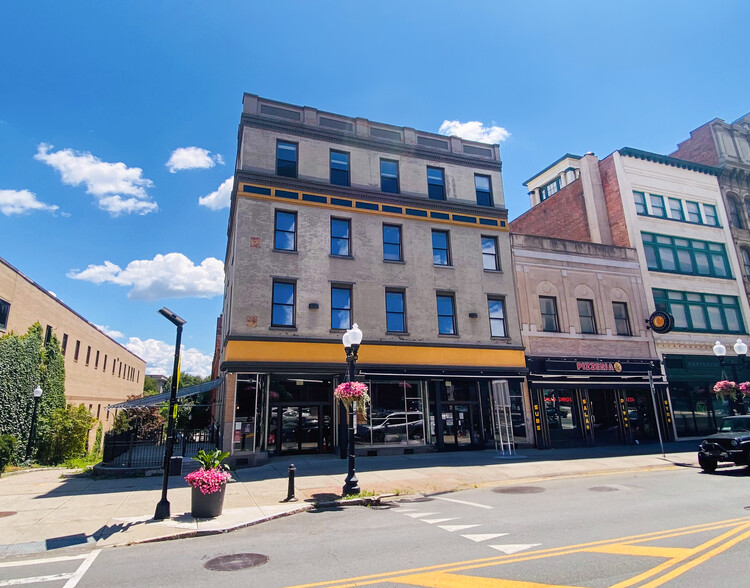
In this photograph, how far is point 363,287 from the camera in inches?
810

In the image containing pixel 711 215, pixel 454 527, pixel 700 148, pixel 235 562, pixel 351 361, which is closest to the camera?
pixel 235 562

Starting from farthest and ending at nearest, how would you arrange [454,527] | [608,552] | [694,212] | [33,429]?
[694,212], [33,429], [454,527], [608,552]

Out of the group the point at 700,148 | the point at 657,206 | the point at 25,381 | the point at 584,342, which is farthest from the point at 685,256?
the point at 25,381

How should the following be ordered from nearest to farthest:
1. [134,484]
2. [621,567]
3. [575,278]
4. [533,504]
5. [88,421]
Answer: [621,567]
[533,504]
[134,484]
[88,421]
[575,278]

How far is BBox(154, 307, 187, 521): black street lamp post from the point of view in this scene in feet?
31.9

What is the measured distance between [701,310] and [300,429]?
24.4 m

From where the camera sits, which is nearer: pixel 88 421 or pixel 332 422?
pixel 332 422

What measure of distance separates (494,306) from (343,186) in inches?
376

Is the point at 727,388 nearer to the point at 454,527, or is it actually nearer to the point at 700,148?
the point at 454,527

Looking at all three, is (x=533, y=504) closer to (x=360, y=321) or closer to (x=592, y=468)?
(x=592, y=468)

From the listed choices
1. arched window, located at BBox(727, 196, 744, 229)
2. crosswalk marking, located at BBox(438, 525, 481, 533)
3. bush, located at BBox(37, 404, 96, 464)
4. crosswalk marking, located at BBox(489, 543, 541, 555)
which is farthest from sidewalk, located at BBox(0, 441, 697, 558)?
arched window, located at BBox(727, 196, 744, 229)

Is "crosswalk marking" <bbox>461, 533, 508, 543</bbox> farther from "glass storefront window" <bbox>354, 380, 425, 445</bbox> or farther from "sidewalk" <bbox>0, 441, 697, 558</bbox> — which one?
"glass storefront window" <bbox>354, 380, 425, 445</bbox>

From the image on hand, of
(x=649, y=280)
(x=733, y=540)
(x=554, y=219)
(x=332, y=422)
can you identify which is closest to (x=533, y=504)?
(x=733, y=540)

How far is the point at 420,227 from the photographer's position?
73.6ft
